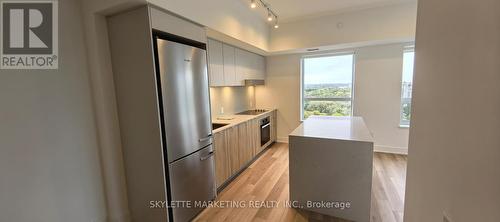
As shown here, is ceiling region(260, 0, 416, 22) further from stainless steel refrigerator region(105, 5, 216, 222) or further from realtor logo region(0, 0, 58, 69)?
realtor logo region(0, 0, 58, 69)

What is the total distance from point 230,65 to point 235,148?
138cm

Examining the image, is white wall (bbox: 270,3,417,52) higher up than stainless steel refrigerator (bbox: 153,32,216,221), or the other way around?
white wall (bbox: 270,3,417,52)

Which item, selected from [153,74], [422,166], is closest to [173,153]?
[153,74]

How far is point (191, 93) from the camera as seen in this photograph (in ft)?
6.71

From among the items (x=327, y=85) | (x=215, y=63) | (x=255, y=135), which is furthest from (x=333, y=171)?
(x=327, y=85)

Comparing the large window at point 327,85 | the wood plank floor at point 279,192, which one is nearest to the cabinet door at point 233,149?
the wood plank floor at point 279,192

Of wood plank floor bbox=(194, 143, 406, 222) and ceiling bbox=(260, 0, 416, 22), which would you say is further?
ceiling bbox=(260, 0, 416, 22)

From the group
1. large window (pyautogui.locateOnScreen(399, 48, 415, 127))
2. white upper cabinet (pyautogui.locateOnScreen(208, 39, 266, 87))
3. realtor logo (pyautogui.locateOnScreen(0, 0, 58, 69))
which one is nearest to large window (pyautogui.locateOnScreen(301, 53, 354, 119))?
Result: large window (pyautogui.locateOnScreen(399, 48, 415, 127))

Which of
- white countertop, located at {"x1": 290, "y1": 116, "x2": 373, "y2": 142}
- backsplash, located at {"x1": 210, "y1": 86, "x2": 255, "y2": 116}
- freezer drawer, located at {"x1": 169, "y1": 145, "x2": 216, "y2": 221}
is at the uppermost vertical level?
backsplash, located at {"x1": 210, "y1": 86, "x2": 255, "y2": 116}

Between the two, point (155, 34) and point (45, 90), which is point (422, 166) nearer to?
point (155, 34)

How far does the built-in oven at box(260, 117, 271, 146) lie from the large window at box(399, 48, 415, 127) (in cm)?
260

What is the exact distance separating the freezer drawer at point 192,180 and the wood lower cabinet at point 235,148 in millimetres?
194

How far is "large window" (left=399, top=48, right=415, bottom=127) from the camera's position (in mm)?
3695

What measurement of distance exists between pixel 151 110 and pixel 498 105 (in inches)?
77.1
